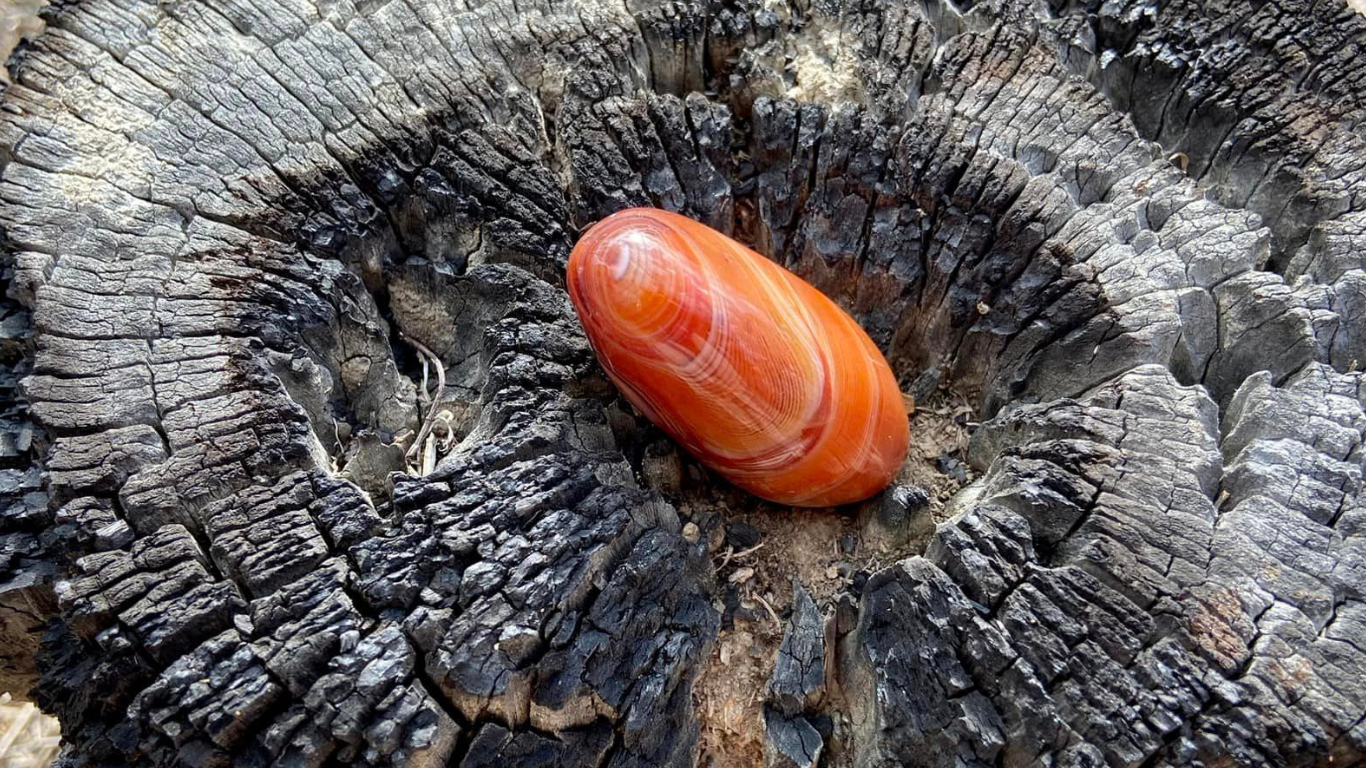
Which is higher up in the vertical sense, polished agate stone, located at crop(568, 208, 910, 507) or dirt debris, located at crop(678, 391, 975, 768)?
polished agate stone, located at crop(568, 208, 910, 507)

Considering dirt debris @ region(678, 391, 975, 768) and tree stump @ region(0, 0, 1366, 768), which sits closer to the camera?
tree stump @ region(0, 0, 1366, 768)

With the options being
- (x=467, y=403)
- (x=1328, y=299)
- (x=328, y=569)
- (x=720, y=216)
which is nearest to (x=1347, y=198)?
(x=1328, y=299)

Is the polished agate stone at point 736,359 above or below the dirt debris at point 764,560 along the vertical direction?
above

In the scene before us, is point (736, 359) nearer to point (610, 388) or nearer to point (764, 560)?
point (610, 388)

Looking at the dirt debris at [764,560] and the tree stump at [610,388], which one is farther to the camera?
the dirt debris at [764,560]

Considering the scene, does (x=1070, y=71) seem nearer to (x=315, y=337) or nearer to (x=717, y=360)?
(x=717, y=360)
